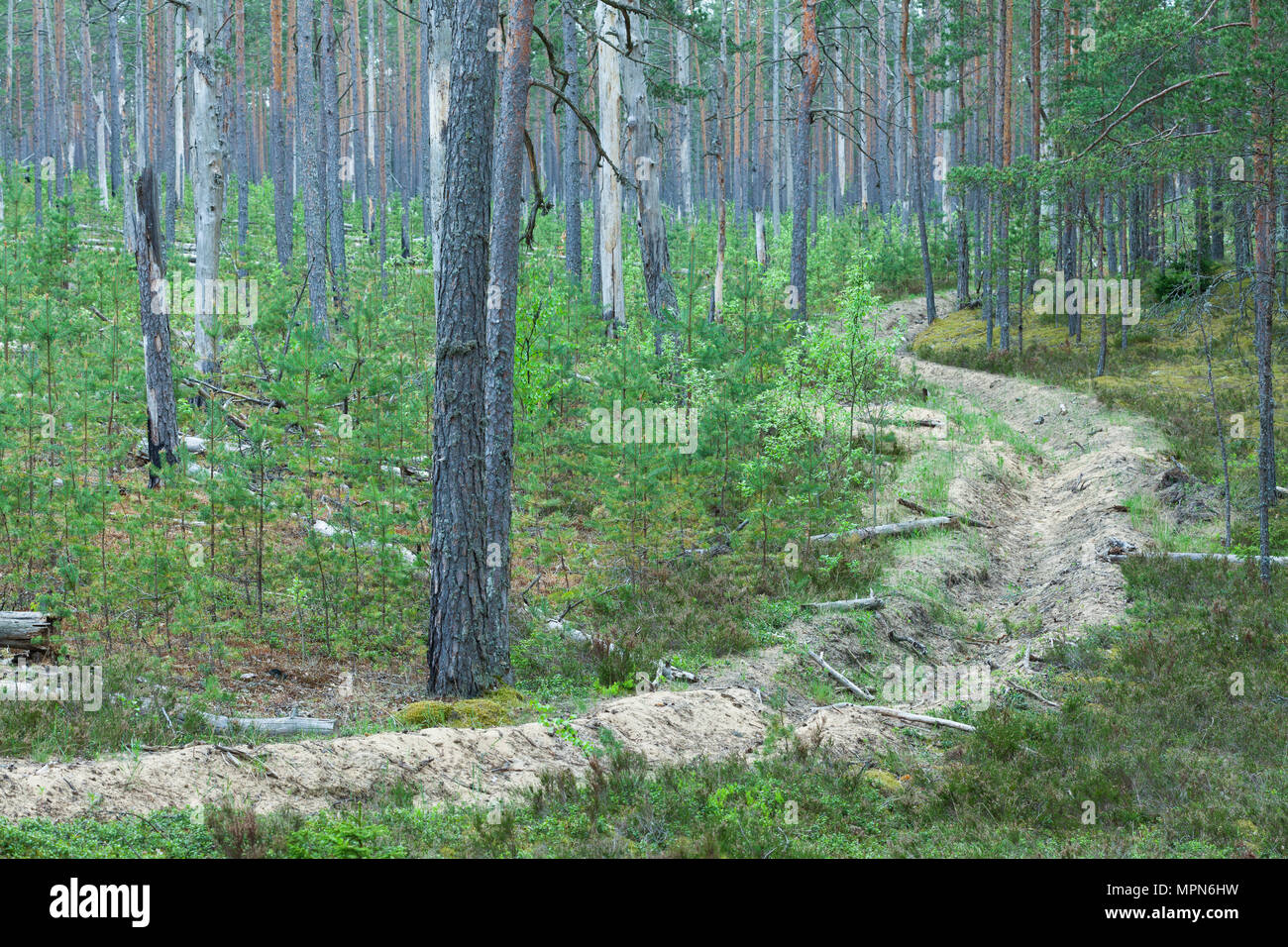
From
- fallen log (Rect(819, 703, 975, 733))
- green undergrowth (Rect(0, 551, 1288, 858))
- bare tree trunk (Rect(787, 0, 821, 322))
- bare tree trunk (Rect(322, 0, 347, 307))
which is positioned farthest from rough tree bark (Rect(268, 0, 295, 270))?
green undergrowth (Rect(0, 551, 1288, 858))

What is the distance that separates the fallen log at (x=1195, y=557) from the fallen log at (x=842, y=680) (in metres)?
4.75

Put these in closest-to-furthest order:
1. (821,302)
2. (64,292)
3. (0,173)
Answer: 1. (64,292)
2. (0,173)
3. (821,302)

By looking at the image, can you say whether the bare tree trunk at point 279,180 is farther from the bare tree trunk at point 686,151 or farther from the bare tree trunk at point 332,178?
the bare tree trunk at point 686,151

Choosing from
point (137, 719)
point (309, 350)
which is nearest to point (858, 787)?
point (137, 719)

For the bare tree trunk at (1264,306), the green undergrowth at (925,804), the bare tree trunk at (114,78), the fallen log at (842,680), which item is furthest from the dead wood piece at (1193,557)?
the bare tree trunk at (114,78)

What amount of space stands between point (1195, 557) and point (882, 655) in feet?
15.3

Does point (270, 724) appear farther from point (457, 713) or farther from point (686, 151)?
point (686, 151)

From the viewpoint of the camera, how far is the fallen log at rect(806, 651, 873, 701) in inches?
368

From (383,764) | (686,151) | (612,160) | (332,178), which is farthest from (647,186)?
(686,151)

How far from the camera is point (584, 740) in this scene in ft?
23.9

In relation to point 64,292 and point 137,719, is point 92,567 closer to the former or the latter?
point 137,719

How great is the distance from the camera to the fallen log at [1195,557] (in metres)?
11.5

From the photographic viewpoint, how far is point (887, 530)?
13219mm

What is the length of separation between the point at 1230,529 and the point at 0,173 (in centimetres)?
3188
